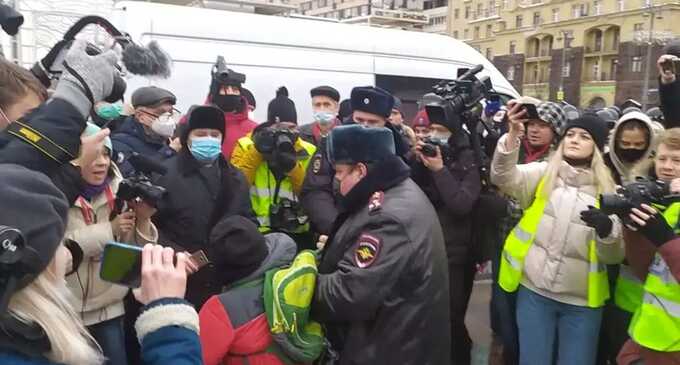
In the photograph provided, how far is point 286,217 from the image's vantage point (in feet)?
13.8

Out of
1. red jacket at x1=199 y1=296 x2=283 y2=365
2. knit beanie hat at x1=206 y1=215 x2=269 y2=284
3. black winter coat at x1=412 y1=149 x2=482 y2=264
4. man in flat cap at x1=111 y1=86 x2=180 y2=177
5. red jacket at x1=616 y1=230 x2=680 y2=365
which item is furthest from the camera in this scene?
man in flat cap at x1=111 y1=86 x2=180 y2=177

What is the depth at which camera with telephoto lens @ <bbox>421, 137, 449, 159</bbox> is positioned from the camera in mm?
3977

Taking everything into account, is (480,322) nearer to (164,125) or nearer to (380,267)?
(164,125)

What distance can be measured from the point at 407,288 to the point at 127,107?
11.8 feet

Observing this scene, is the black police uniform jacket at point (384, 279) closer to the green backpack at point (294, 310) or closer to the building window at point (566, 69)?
the green backpack at point (294, 310)

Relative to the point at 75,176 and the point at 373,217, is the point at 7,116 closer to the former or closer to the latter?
the point at 75,176

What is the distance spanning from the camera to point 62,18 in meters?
7.09

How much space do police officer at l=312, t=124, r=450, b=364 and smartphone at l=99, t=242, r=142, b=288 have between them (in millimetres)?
890

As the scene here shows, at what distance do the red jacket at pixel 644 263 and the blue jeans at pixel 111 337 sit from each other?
2.52 m

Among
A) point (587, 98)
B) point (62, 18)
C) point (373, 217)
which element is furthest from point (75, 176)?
point (587, 98)

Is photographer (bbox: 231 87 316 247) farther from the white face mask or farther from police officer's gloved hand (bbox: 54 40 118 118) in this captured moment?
police officer's gloved hand (bbox: 54 40 118 118)

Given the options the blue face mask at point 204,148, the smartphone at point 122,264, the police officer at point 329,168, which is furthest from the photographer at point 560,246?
the smartphone at point 122,264

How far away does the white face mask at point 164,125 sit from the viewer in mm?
4246

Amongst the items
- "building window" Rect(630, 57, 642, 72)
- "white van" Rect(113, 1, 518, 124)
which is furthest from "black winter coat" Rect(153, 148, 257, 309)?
"building window" Rect(630, 57, 642, 72)
